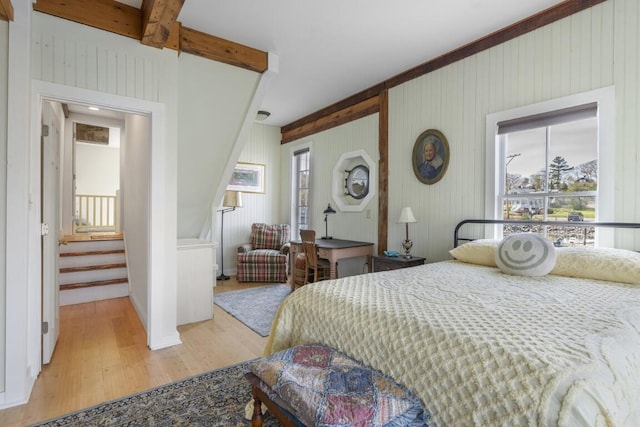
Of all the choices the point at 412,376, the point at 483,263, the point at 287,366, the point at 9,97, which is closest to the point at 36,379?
the point at 9,97

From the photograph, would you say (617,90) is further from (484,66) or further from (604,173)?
(484,66)

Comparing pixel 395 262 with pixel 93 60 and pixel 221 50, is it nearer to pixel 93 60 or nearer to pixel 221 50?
pixel 221 50

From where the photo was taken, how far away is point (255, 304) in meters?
3.96

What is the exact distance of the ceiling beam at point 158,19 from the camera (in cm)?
223

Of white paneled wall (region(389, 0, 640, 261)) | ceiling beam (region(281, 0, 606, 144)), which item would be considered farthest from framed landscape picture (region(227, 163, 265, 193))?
white paneled wall (region(389, 0, 640, 261))

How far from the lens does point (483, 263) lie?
8.45 feet

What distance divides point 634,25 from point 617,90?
426mm

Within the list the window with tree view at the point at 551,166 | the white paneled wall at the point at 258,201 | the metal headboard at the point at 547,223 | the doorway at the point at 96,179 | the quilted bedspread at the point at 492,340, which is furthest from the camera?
the doorway at the point at 96,179

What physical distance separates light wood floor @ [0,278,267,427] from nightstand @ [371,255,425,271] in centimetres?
148

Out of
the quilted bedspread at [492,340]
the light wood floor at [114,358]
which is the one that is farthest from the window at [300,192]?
the quilted bedspread at [492,340]

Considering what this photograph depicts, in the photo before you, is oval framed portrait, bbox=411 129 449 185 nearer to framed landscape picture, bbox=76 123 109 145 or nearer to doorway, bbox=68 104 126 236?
doorway, bbox=68 104 126 236

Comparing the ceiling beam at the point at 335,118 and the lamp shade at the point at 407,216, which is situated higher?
the ceiling beam at the point at 335,118

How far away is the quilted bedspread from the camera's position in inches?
34.5

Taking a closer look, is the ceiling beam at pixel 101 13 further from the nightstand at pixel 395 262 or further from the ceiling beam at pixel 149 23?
the nightstand at pixel 395 262
